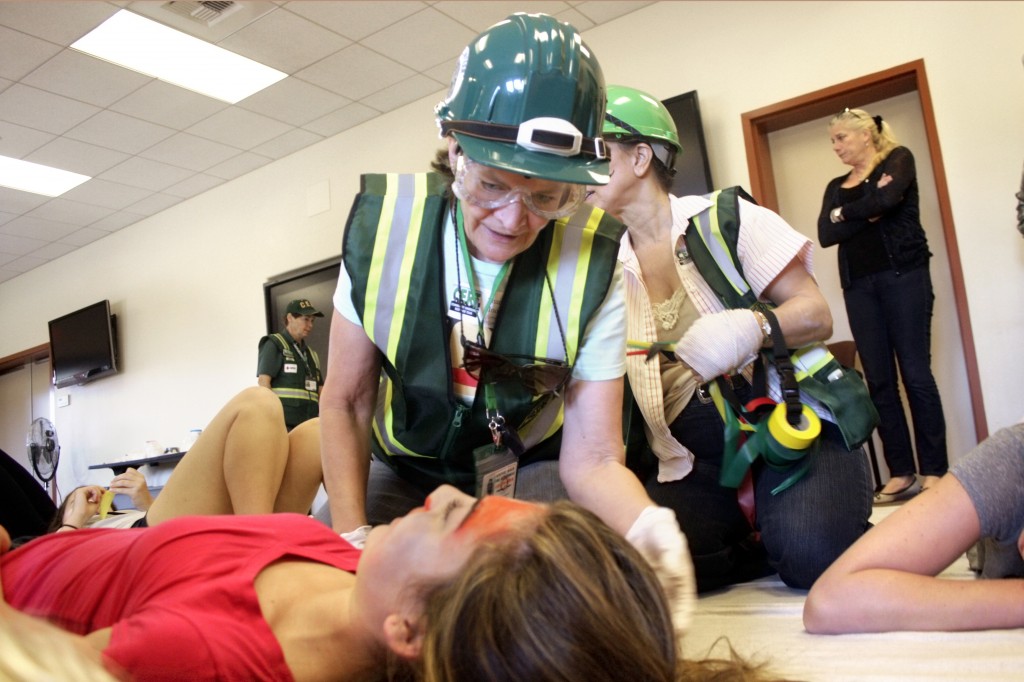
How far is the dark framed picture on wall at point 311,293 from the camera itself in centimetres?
598

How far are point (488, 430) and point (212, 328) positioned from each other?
5.84 meters

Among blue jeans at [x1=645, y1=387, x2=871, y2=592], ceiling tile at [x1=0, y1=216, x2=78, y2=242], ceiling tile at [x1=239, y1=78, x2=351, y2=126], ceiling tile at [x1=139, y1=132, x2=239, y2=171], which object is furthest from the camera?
ceiling tile at [x1=0, y1=216, x2=78, y2=242]

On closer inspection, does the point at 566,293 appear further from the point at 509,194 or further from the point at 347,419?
the point at 347,419

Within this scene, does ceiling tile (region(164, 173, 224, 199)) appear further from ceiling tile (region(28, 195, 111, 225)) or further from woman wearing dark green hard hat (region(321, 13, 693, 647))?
woman wearing dark green hard hat (region(321, 13, 693, 647))

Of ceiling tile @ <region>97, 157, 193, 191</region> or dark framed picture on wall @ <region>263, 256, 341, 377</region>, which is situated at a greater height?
ceiling tile @ <region>97, 157, 193, 191</region>

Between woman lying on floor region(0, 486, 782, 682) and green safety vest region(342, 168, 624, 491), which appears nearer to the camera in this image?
woman lying on floor region(0, 486, 782, 682)

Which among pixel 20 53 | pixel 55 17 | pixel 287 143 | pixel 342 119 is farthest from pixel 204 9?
pixel 287 143

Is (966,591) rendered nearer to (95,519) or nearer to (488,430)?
(488,430)

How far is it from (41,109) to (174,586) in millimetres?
5281

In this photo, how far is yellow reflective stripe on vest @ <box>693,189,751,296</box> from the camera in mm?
1831

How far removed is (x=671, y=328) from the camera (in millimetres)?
1979

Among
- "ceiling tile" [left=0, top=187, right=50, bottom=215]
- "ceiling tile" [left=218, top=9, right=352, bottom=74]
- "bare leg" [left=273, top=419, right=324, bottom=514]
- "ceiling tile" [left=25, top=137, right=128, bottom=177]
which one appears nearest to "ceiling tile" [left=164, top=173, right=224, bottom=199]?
"ceiling tile" [left=25, top=137, right=128, bottom=177]

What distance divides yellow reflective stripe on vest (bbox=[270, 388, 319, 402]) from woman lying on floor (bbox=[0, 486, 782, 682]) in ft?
13.6

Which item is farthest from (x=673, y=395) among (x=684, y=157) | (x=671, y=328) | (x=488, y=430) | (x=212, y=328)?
(x=212, y=328)
